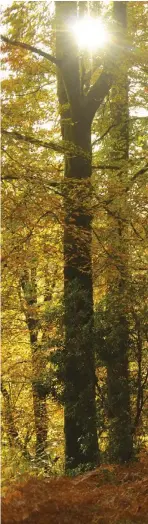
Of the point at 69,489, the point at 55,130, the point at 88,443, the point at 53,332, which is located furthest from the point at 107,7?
the point at 69,489

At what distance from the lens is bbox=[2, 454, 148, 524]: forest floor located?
6.22 m

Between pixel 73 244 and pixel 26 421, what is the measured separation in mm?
7267

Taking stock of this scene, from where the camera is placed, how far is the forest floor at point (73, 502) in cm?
622

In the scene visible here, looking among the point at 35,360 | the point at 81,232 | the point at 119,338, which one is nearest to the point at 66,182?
the point at 81,232

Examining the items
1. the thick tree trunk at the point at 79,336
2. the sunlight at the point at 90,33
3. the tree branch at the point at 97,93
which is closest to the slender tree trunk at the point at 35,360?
the thick tree trunk at the point at 79,336

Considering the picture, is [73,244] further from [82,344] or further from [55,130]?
[55,130]

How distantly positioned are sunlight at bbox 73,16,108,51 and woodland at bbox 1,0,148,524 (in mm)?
29

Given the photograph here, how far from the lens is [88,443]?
1026cm

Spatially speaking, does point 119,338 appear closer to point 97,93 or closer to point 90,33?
point 97,93

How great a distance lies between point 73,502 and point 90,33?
832cm

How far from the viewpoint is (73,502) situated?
264 inches

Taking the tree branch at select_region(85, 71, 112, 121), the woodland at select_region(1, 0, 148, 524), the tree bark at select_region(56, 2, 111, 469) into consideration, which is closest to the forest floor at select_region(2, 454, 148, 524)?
the woodland at select_region(1, 0, 148, 524)

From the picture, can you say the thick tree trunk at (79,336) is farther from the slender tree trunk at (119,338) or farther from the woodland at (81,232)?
the slender tree trunk at (119,338)

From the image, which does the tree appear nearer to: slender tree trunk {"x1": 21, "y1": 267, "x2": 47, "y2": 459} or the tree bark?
the tree bark
